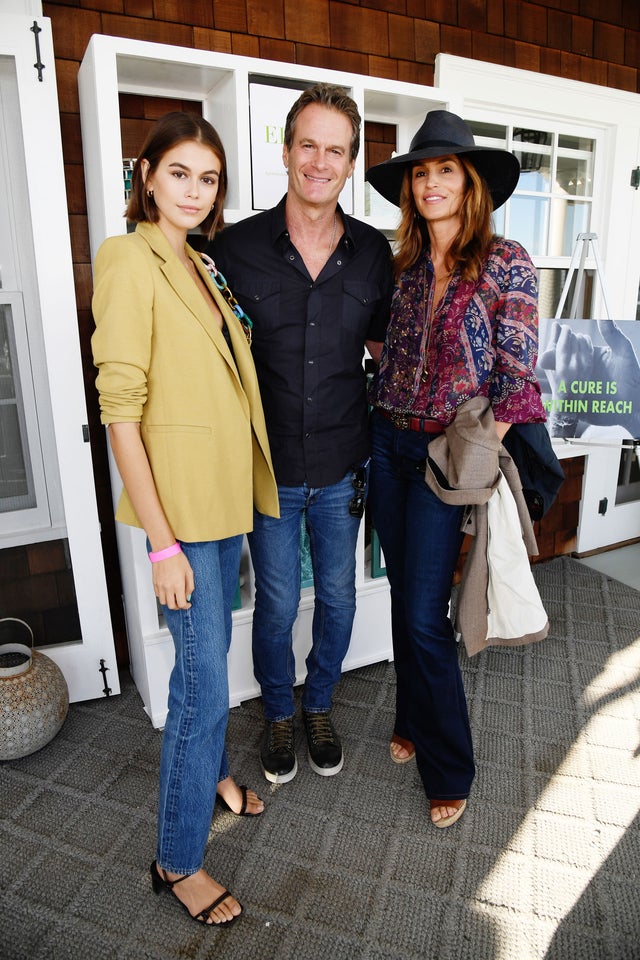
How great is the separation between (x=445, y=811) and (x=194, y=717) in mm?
865

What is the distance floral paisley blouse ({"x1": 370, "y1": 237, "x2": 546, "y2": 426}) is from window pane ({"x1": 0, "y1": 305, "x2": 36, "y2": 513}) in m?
1.38

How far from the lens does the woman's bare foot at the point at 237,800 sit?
1944mm

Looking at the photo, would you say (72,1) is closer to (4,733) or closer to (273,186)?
(273,186)

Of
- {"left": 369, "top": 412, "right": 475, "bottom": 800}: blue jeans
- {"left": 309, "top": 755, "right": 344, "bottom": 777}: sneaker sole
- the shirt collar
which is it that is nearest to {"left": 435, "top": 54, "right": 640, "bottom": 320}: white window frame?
the shirt collar

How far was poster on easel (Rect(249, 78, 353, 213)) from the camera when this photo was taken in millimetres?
2139

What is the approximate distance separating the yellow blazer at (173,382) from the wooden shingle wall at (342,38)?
1.04 m

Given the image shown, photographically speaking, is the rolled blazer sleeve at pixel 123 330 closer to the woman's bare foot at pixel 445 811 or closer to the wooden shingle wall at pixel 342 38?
the wooden shingle wall at pixel 342 38

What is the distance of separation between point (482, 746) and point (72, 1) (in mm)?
2760

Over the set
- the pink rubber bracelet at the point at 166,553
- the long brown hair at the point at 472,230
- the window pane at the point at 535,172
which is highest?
the window pane at the point at 535,172

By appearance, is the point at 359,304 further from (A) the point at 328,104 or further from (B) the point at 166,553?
(B) the point at 166,553

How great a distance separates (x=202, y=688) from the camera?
1478 mm

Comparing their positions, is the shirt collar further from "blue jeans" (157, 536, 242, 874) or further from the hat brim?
"blue jeans" (157, 536, 242, 874)

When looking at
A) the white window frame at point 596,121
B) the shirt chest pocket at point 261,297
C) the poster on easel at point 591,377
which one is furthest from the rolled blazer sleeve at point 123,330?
the white window frame at point 596,121

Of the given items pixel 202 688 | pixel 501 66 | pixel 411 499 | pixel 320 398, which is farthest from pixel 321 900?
pixel 501 66
